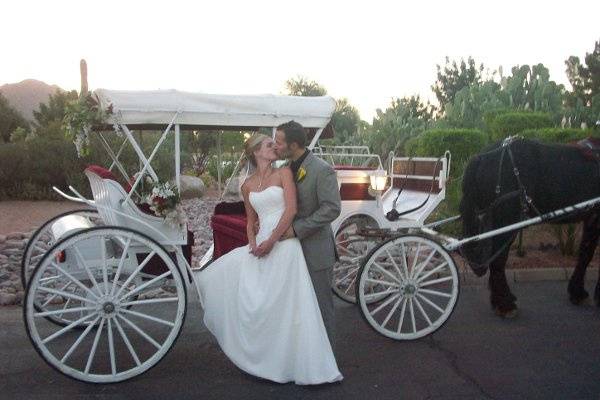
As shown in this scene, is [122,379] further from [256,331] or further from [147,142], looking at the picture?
[147,142]

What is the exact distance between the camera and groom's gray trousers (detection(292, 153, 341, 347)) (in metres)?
4.72

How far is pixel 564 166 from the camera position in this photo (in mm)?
6383

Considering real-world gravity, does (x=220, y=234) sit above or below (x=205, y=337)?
above

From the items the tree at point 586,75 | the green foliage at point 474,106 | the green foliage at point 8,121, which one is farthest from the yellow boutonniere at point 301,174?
the tree at point 586,75

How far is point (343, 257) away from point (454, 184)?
4593 millimetres

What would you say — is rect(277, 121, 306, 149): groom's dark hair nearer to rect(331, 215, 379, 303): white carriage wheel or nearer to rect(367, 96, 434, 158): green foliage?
rect(331, 215, 379, 303): white carriage wheel

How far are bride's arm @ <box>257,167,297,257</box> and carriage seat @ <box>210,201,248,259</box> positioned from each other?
0.75m

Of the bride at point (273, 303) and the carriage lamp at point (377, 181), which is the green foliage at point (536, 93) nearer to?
the carriage lamp at point (377, 181)

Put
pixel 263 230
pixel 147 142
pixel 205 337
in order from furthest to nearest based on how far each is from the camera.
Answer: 1. pixel 147 142
2. pixel 205 337
3. pixel 263 230

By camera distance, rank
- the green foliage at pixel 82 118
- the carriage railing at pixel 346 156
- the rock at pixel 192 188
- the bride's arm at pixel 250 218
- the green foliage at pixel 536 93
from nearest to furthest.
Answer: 1. the bride's arm at pixel 250 218
2. the green foliage at pixel 82 118
3. the carriage railing at pixel 346 156
4. the green foliage at pixel 536 93
5. the rock at pixel 192 188

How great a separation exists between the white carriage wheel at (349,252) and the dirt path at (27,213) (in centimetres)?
734

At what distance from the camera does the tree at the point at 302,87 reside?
41938 millimetres

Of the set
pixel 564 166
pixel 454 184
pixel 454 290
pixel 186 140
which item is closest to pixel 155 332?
pixel 454 290

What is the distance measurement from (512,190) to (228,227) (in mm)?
2583
